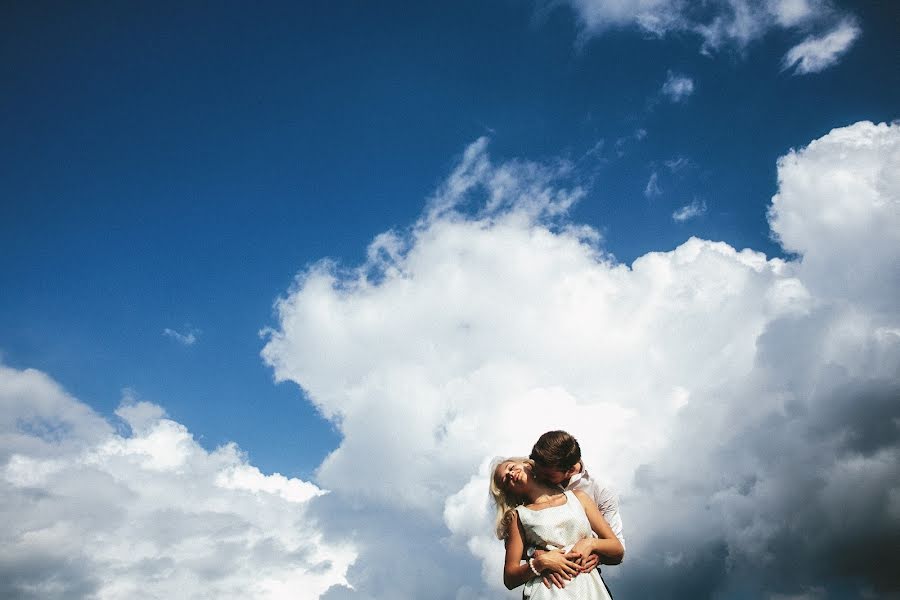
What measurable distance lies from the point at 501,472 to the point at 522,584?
1.39 metres

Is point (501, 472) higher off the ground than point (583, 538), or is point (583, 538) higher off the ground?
point (501, 472)

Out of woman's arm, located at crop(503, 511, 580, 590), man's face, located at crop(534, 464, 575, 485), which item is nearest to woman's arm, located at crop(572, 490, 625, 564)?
woman's arm, located at crop(503, 511, 580, 590)

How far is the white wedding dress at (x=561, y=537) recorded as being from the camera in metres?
6.41

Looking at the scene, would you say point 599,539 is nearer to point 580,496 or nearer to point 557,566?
point 580,496

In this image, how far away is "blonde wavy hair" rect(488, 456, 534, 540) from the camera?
709 cm

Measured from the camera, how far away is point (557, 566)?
6270 millimetres

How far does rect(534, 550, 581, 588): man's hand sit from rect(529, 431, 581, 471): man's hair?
996 mm

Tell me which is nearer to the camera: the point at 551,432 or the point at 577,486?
the point at 551,432

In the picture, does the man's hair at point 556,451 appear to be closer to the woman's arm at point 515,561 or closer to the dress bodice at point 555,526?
the dress bodice at point 555,526

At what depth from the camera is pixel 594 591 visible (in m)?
6.47

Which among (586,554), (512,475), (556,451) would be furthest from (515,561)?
(556,451)

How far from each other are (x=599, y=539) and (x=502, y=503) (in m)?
1.32

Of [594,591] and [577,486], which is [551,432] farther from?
[594,591]

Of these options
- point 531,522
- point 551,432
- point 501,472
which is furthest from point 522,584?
point 551,432
